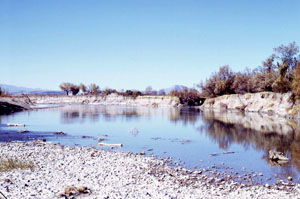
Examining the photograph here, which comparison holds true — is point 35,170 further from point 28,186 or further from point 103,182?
point 103,182

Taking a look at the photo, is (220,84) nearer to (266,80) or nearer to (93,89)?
(266,80)

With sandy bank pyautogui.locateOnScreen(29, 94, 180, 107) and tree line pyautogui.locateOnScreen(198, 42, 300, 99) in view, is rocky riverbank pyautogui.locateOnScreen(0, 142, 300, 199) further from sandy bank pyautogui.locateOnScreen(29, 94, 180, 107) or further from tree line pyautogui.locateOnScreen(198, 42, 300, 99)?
sandy bank pyautogui.locateOnScreen(29, 94, 180, 107)

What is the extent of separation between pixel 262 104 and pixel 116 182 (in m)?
70.0

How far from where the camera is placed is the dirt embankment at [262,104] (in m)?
59.1

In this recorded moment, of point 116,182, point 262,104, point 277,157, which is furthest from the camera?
point 262,104

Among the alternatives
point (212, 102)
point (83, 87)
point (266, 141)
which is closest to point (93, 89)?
point (83, 87)

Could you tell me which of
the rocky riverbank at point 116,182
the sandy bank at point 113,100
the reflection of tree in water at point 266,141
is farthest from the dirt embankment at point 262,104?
the rocky riverbank at point 116,182

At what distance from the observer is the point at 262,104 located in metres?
74.9

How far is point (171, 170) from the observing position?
15703 millimetres

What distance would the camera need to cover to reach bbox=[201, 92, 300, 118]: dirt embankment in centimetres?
5906

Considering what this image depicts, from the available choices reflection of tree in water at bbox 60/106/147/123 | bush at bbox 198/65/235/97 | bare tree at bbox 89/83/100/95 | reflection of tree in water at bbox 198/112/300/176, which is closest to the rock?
reflection of tree in water at bbox 198/112/300/176

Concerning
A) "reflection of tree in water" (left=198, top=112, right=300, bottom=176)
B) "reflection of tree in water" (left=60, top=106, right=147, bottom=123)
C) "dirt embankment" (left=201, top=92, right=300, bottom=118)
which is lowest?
"reflection of tree in water" (left=198, top=112, right=300, bottom=176)

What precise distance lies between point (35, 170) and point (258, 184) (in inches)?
440

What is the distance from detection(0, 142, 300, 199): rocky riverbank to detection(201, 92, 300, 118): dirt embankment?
46.1m
